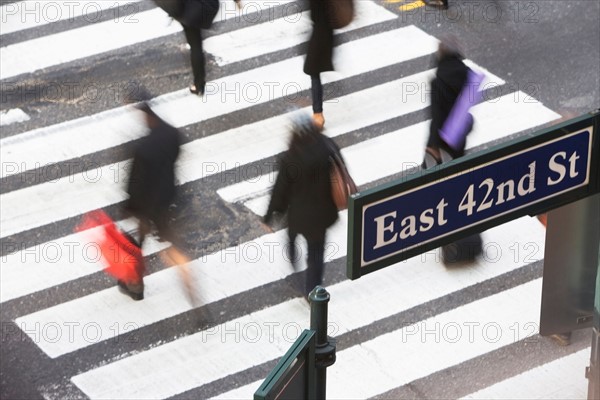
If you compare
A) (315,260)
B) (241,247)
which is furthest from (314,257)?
(241,247)

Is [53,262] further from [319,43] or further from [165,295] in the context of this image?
[319,43]

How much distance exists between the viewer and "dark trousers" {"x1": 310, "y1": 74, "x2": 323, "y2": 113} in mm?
12648

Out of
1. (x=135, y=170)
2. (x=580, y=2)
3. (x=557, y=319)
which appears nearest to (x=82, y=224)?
(x=135, y=170)

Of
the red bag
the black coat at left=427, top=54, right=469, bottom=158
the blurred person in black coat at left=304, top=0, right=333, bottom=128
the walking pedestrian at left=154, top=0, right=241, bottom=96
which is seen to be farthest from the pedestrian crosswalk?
the black coat at left=427, top=54, right=469, bottom=158

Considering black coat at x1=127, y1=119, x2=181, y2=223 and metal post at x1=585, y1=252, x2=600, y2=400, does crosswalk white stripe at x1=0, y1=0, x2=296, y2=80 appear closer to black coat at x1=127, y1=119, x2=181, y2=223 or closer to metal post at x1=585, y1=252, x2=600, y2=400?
black coat at x1=127, y1=119, x2=181, y2=223

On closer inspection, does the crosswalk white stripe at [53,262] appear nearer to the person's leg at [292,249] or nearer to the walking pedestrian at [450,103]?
the person's leg at [292,249]

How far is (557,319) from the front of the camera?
8.36 m

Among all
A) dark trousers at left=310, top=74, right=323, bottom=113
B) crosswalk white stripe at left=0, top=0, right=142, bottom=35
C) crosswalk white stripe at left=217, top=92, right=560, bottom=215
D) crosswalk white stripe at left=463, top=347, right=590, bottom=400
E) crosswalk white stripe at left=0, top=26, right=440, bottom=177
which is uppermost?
dark trousers at left=310, top=74, right=323, bottom=113

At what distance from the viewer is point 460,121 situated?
10.9 meters

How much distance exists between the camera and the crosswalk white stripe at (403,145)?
486 inches

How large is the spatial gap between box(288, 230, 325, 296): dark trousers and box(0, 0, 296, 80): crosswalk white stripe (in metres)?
4.69

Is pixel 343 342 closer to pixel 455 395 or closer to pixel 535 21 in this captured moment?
pixel 455 395

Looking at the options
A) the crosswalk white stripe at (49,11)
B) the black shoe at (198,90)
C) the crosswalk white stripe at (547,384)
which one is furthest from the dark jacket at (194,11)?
the crosswalk white stripe at (547,384)

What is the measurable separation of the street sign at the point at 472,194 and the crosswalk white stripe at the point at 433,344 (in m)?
4.35
